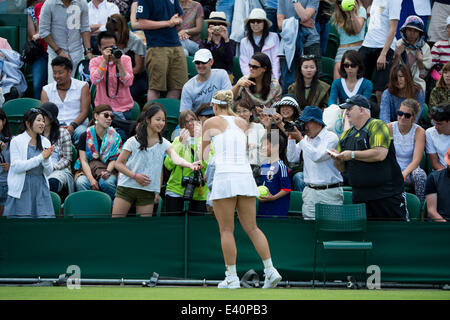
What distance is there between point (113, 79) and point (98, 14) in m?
2.19

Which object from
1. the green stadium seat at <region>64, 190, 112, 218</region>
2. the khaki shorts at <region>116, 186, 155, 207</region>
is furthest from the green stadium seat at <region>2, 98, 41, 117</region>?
the khaki shorts at <region>116, 186, 155, 207</region>

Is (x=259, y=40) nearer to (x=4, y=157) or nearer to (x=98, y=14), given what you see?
(x=98, y=14)

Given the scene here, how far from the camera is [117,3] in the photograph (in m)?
13.4

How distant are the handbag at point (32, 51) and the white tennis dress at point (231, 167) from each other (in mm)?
5636

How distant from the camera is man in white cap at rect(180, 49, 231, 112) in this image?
1042 centimetres

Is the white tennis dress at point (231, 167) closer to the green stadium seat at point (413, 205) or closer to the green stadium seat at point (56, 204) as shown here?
the green stadium seat at point (56, 204)

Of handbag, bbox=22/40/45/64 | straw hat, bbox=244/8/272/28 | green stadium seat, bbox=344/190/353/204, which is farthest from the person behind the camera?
handbag, bbox=22/40/45/64

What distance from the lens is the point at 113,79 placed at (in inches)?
427

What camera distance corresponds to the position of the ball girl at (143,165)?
29.3ft

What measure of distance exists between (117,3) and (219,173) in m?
7.00

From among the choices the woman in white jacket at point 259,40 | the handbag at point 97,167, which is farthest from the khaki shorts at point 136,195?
the woman in white jacket at point 259,40

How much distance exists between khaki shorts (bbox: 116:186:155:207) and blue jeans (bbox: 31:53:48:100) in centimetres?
385

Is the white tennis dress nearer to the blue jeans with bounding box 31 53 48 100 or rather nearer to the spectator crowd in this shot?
the spectator crowd

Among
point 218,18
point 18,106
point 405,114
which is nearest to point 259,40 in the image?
point 218,18
